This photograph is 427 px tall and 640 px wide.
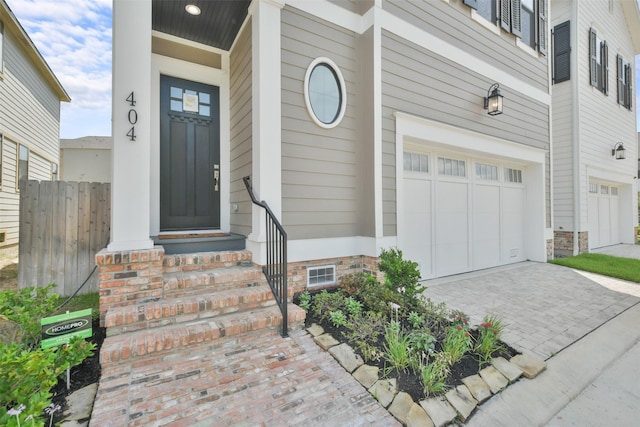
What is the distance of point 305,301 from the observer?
9.89 ft

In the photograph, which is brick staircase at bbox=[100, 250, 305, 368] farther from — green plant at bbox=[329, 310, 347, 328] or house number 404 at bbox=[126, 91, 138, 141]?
house number 404 at bbox=[126, 91, 138, 141]

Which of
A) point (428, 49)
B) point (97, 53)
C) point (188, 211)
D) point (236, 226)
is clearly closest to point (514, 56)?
point (428, 49)

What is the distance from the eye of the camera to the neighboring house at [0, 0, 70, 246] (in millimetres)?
6371

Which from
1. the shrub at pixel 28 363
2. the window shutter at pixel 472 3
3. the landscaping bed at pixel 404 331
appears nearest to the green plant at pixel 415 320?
the landscaping bed at pixel 404 331

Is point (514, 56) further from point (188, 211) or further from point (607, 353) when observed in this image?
point (188, 211)

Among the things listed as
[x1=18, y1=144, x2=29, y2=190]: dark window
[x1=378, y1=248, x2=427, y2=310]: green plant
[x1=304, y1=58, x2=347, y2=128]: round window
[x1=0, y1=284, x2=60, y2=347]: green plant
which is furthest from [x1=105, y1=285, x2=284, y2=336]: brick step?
[x1=18, y1=144, x2=29, y2=190]: dark window

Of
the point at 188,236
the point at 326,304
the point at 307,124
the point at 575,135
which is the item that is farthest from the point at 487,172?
the point at 188,236

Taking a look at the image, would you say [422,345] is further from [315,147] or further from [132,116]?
[132,116]

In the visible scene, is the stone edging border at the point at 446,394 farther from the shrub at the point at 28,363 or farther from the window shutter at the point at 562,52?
the window shutter at the point at 562,52

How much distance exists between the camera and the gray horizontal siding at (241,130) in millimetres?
3363

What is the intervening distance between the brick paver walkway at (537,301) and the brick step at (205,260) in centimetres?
253

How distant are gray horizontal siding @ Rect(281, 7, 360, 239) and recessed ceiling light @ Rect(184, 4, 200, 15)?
97 centimetres

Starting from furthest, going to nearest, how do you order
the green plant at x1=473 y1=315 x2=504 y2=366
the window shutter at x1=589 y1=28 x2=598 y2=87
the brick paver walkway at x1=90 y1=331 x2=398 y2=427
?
the window shutter at x1=589 y1=28 x2=598 y2=87 → the green plant at x1=473 y1=315 x2=504 y2=366 → the brick paver walkway at x1=90 y1=331 x2=398 y2=427

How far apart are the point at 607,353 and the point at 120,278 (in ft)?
14.3
